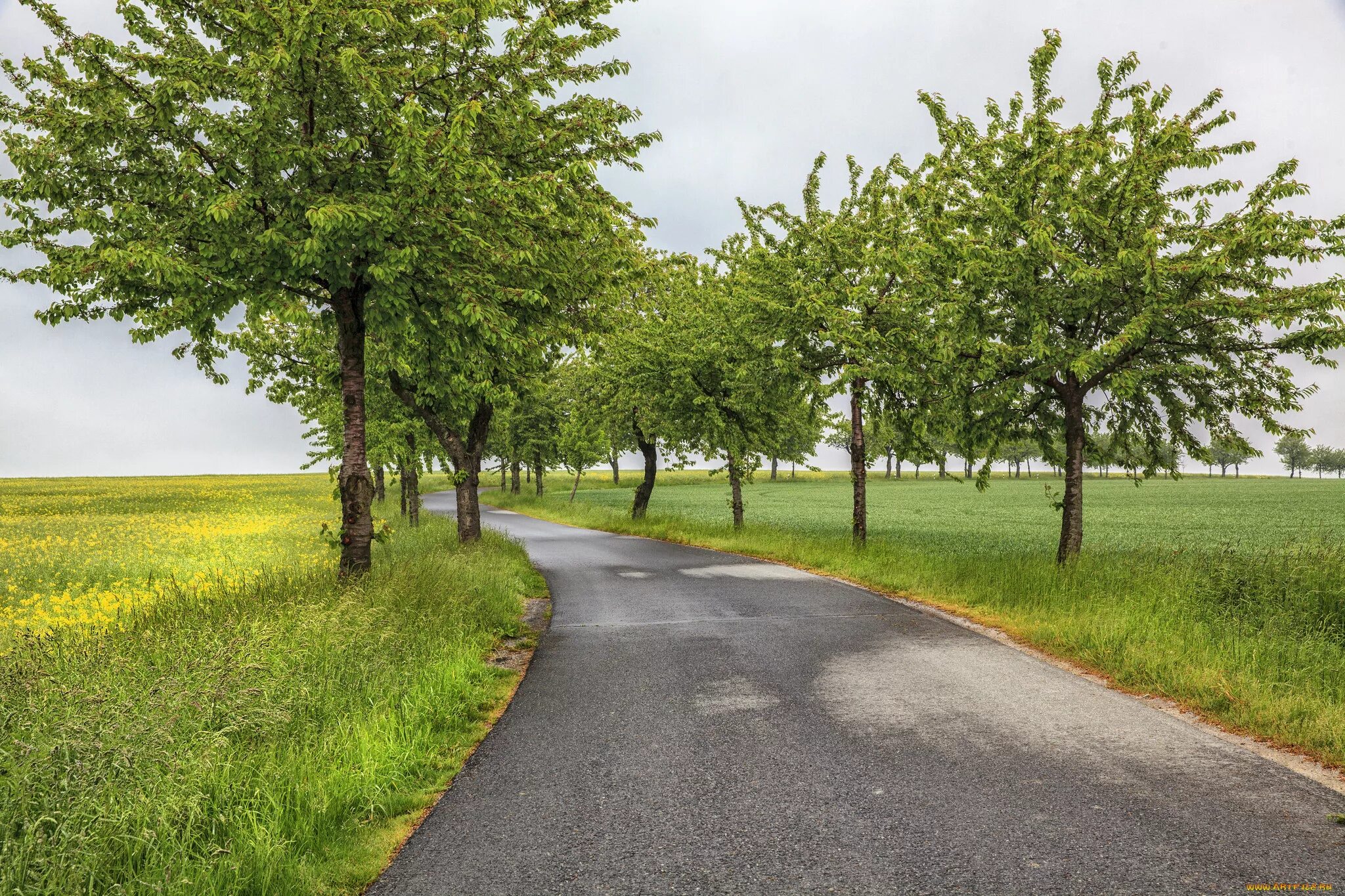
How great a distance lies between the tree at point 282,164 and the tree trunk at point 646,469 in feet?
58.5

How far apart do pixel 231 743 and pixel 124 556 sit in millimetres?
13362

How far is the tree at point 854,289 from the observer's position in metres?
14.5

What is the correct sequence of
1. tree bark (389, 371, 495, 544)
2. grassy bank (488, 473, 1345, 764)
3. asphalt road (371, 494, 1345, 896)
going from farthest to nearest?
tree bark (389, 371, 495, 544) → grassy bank (488, 473, 1345, 764) → asphalt road (371, 494, 1345, 896)

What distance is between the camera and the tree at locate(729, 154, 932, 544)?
1445 cm

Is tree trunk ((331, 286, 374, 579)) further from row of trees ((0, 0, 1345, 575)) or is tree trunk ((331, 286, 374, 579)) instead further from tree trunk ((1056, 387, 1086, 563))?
tree trunk ((1056, 387, 1086, 563))

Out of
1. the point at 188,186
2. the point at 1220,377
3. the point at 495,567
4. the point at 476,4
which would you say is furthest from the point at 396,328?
the point at 1220,377

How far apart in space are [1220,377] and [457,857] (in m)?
Answer: 14.4

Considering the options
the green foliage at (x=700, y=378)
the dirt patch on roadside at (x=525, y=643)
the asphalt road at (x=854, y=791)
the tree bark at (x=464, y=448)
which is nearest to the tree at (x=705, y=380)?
the green foliage at (x=700, y=378)

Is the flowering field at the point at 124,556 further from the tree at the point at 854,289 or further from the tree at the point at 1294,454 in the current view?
the tree at the point at 1294,454

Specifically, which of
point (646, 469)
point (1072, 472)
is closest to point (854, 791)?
point (1072, 472)

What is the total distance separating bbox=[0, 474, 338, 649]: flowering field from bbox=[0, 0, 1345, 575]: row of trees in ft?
11.2

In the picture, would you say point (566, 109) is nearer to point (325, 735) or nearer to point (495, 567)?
point (495, 567)

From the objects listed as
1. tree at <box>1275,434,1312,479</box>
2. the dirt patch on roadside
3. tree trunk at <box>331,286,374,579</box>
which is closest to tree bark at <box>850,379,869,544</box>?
the dirt patch on roadside

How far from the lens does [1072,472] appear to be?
43.6ft
